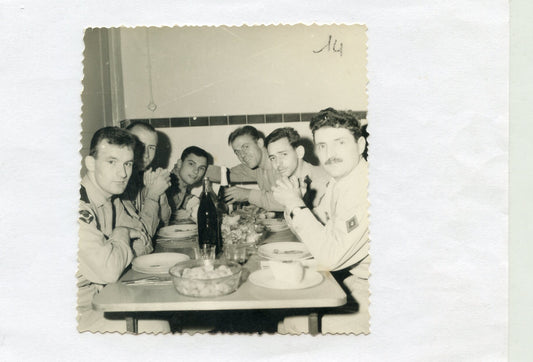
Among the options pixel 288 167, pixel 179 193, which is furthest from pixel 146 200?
pixel 288 167

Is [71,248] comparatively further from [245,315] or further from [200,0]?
[200,0]

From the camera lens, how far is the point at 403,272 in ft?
3.01

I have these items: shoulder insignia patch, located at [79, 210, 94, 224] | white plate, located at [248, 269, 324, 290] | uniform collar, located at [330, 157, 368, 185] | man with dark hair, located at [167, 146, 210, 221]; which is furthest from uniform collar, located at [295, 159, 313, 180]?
shoulder insignia patch, located at [79, 210, 94, 224]

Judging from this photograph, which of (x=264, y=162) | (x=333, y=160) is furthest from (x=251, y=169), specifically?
(x=333, y=160)

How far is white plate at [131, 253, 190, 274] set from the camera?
97cm

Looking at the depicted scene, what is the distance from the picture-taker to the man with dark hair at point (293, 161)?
A: 3.86ft

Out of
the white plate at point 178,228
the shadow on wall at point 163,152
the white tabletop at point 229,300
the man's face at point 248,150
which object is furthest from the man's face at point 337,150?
the shadow on wall at point 163,152

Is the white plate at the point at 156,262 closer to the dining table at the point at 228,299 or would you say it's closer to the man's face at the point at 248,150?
the dining table at the point at 228,299

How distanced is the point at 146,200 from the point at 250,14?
2.69 ft

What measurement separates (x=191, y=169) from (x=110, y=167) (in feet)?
1.86

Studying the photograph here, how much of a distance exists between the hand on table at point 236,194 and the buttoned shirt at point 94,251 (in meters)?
0.48

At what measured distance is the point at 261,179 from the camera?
1.44 metres

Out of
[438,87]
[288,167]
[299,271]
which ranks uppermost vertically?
[438,87]

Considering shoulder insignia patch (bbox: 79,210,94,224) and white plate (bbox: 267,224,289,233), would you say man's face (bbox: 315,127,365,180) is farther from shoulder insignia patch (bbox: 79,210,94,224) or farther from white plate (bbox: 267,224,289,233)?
shoulder insignia patch (bbox: 79,210,94,224)
